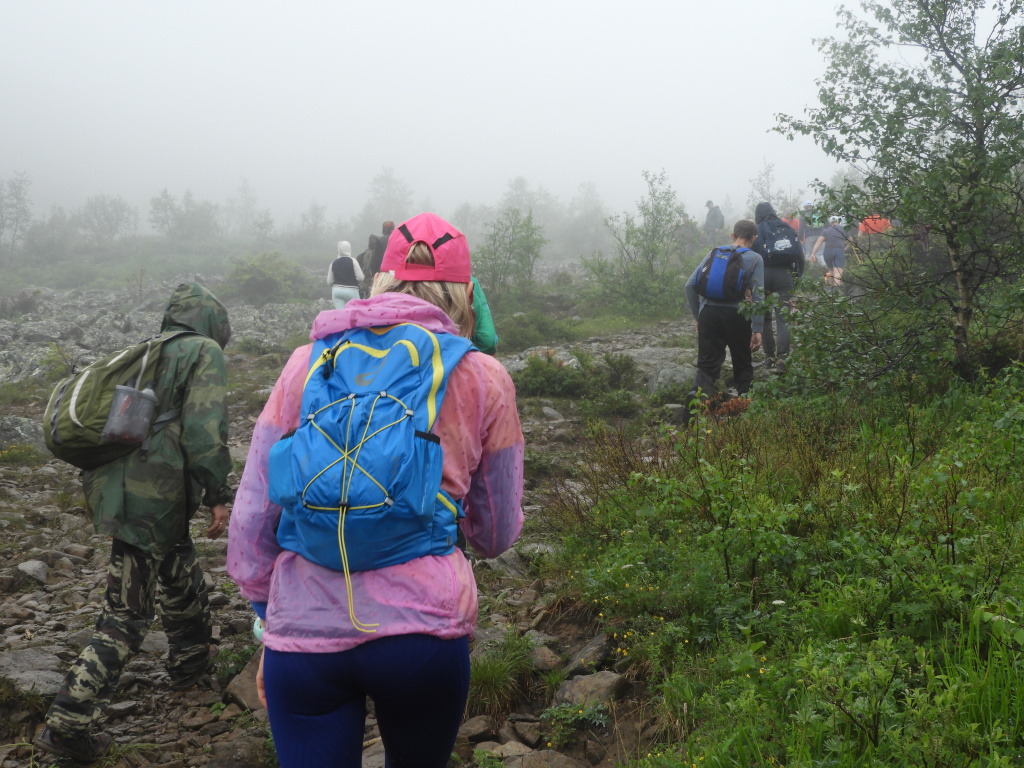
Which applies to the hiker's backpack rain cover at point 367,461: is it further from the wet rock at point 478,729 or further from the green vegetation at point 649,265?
the green vegetation at point 649,265

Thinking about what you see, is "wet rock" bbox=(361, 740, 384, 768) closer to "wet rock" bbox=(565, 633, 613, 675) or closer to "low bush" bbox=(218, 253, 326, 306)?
"wet rock" bbox=(565, 633, 613, 675)

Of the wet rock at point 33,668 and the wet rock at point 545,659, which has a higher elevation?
the wet rock at point 545,659

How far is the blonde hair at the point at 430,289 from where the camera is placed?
1908 millimetres

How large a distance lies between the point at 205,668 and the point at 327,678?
3012mm

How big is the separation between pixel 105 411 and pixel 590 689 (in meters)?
2.59

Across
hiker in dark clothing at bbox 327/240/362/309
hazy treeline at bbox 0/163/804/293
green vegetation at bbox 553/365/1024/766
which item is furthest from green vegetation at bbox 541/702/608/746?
hazy treeline at bbox 0/163/804/293

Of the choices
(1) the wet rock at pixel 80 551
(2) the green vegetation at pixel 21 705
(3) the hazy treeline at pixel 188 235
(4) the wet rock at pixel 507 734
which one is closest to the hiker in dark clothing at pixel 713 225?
(3) the hazy treeline at pixel 188 235

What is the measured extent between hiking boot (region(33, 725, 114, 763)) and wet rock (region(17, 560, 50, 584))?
2442 millimetres

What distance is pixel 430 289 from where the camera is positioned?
1.91 m

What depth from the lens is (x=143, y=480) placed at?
3.35m

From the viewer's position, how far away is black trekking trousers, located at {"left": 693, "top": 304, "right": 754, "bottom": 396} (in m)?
7.07

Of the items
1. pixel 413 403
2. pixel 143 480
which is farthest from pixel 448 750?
pixel 143 480

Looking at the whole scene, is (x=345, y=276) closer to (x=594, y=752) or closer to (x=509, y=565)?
(x=509, y=565)

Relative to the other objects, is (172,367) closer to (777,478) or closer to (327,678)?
(327,678)
